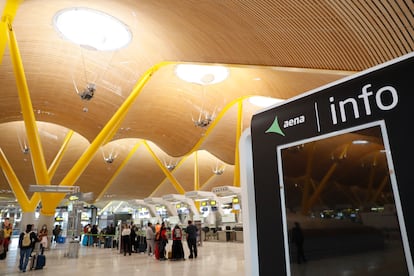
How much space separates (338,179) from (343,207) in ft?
0.56

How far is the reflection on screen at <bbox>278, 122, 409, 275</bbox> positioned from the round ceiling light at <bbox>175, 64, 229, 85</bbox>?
67.3 feet

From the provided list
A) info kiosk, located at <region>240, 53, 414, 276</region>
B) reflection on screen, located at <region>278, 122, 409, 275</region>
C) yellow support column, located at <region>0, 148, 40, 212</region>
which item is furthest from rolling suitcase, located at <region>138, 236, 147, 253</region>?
reflection on screen, located at <region>278, 122, 409, 275</region>

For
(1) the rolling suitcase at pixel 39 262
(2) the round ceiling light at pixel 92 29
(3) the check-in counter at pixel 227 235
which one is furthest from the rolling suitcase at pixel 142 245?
(3) the check-in counter at pixel 227 235

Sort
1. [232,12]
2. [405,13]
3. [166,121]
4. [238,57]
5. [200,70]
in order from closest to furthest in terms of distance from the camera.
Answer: [405,13] → [232,12] → [238,57] → [200,70] → [166,121]

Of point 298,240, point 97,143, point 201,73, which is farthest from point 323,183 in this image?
point 201,73

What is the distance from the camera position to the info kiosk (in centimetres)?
180

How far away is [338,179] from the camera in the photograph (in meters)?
2.01

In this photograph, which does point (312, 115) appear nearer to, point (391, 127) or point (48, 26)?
point (391, 127)

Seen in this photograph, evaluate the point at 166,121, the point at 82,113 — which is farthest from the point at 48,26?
the point at 166,121

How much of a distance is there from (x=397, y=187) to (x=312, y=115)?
2.37 feet

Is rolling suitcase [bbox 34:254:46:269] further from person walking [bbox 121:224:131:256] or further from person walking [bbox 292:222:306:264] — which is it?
person walking [bbox 292:222:306:264]

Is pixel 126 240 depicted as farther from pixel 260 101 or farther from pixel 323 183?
pixel 260 101

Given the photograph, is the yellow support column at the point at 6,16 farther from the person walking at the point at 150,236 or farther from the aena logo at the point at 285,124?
the aena logo at the point at 285,124

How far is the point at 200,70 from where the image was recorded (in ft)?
74.2
